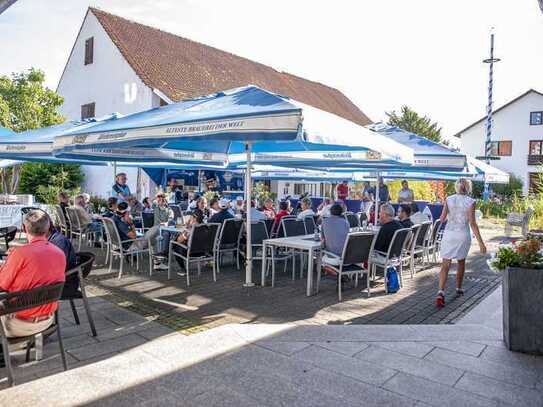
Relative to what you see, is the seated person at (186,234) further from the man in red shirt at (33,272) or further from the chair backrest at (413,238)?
the chair backrest at (413,238)

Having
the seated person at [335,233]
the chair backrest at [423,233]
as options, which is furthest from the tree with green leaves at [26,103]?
the chair backrest at [423,233]

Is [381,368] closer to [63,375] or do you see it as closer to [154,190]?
[63,375]

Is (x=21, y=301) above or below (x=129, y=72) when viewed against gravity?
below

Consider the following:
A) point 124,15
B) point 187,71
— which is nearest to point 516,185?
point 187,71

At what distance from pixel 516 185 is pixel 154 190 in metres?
30.8

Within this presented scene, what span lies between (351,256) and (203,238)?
237 cm

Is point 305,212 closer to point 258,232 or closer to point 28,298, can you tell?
point 258,232

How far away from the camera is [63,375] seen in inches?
138

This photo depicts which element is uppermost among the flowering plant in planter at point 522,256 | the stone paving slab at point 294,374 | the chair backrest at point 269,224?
the flowering plant in planter at point 522,256

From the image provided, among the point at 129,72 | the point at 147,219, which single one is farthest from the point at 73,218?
the point at 129,72

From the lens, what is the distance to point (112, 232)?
743cm

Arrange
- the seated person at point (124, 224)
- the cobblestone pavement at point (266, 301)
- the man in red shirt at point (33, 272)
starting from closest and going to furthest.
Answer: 1. the man in red shirt at point (33, 272)
2. the cobblestone pavement at point (266, 301)
3. the seated person at point (124, 224)

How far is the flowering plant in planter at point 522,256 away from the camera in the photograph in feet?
13.6

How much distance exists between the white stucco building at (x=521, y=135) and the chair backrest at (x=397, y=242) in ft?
127
